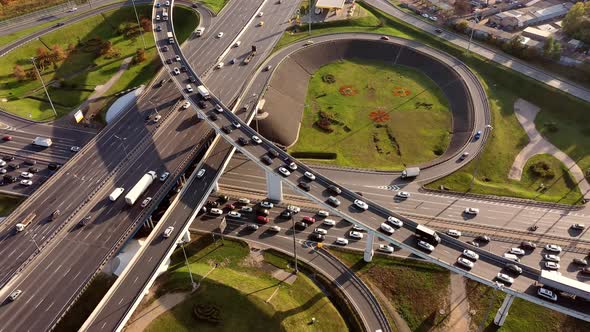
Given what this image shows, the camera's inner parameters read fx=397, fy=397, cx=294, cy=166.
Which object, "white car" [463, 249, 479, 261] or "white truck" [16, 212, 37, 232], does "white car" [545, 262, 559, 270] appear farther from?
"white truck" [16, 212, 37, 232]

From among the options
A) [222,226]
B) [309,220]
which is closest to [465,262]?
[309,220]

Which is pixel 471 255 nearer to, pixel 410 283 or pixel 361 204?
pixel 410 283

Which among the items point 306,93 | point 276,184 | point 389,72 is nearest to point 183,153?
point 276,184

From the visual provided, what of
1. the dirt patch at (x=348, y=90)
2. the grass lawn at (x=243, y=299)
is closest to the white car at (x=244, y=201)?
the grass lawn at (x=243, y=299)

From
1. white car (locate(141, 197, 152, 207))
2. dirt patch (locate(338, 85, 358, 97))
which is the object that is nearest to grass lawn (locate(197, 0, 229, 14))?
dirt patch (locate(338, 85, 358, 97))

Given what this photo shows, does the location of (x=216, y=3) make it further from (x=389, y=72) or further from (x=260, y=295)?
(x=260, y=295)

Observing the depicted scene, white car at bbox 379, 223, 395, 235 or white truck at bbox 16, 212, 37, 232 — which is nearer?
white car at bbox 379, 223, 395, 235
